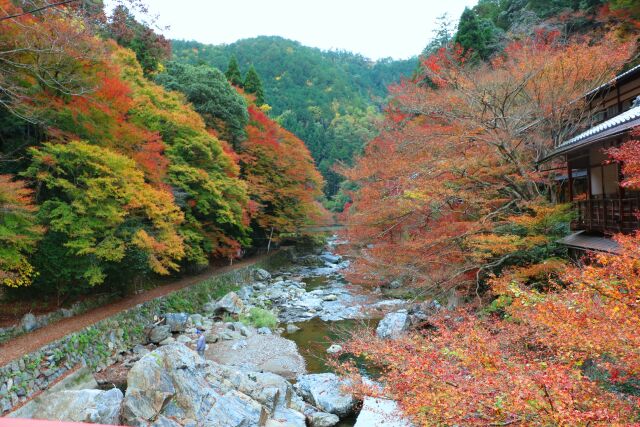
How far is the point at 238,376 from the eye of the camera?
1009 cm

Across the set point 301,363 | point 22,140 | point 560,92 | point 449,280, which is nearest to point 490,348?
point 449,280

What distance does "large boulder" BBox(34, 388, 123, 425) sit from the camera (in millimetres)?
7645

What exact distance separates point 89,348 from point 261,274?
1429 centimetres

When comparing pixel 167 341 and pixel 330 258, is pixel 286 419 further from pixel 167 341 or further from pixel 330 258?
pixel 330 258

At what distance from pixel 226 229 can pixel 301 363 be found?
42.0 feet

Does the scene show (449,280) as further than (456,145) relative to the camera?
No

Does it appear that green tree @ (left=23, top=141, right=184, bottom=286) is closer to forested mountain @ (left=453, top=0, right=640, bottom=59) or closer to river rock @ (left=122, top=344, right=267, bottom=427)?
river rock @ (left=122, top=344, right=267, bottom=427)

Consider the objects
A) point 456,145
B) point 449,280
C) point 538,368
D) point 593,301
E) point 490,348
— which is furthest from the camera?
point 456,145

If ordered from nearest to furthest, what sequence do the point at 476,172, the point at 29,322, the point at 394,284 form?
the point at 29,322, the point at 476,172, the point at 394,284

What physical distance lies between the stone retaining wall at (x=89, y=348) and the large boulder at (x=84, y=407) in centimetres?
113

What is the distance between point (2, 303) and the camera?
38.5 feet

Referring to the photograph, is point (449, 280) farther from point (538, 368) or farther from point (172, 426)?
point (172, 426)

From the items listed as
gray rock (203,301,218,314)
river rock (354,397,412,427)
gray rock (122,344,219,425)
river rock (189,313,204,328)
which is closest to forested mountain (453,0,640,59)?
river rock (354,397,412,427)

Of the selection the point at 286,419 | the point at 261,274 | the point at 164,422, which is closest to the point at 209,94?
the point at 261,274
